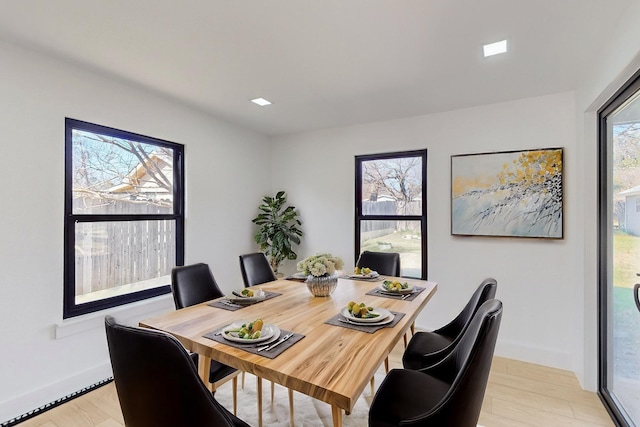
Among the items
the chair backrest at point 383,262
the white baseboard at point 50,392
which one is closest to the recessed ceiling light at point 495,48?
the chair backrest at point 383,262

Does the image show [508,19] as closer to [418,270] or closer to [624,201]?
[624,201]

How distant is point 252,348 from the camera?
1313mm

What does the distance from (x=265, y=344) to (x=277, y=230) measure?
2892mm

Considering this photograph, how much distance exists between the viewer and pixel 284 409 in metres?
2.23

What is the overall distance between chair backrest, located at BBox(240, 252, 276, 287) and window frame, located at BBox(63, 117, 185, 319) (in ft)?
2.99

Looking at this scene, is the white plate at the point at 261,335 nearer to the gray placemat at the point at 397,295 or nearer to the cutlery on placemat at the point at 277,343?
the cutlery on placemat at the point at 277,343

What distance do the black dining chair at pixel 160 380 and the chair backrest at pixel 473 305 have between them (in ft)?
4.27

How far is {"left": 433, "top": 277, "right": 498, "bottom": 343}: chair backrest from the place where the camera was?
177cm

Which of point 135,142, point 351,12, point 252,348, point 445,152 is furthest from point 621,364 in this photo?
point 135,142

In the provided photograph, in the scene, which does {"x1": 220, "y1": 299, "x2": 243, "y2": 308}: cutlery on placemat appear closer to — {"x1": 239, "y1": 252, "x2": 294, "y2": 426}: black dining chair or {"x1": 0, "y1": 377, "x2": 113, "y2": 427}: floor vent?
{"x1": 239, "y1": 252, "x2": 294, "y2": 426}: black dining chair

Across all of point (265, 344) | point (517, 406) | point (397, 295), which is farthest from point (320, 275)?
point (517, 406)

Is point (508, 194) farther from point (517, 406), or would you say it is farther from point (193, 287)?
point (193, 287)

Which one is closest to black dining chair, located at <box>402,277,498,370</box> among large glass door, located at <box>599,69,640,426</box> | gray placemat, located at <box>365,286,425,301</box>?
gray placemat, located at <box>365,286,425,301</box>

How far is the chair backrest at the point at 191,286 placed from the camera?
2168mm
